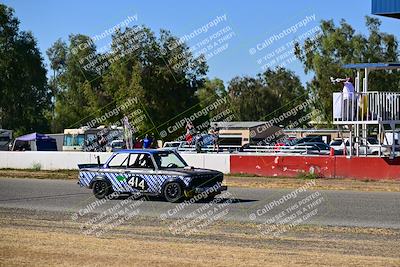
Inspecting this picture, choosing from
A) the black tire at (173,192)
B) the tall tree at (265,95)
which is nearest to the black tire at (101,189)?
the black tire at (173,192)

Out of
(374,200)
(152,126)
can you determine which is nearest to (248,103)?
(152,126)

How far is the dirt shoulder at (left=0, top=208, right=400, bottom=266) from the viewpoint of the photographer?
970 cm

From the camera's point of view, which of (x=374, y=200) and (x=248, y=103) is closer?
(x=374, y=200)

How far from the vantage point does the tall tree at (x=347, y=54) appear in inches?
2344

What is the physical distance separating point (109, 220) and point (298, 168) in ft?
47.9

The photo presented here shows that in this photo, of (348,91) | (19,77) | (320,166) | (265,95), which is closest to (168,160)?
(320,166)

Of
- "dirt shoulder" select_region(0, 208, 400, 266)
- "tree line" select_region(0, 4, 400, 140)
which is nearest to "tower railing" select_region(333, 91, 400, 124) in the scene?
"dirt shoulder" select_region(0, 208, 400, 266)

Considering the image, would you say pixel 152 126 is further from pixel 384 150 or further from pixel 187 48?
pixel 384 150

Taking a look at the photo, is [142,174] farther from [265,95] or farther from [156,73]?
[265,95]

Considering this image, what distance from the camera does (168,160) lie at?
1977cm

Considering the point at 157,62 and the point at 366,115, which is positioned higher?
the point at 157,62

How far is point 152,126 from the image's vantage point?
179ft

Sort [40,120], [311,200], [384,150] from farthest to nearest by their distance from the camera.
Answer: [40,120]
[384,150]
[311,200]

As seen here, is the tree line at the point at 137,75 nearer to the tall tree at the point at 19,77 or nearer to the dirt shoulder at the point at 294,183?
the tall tree at the point at 19,77
